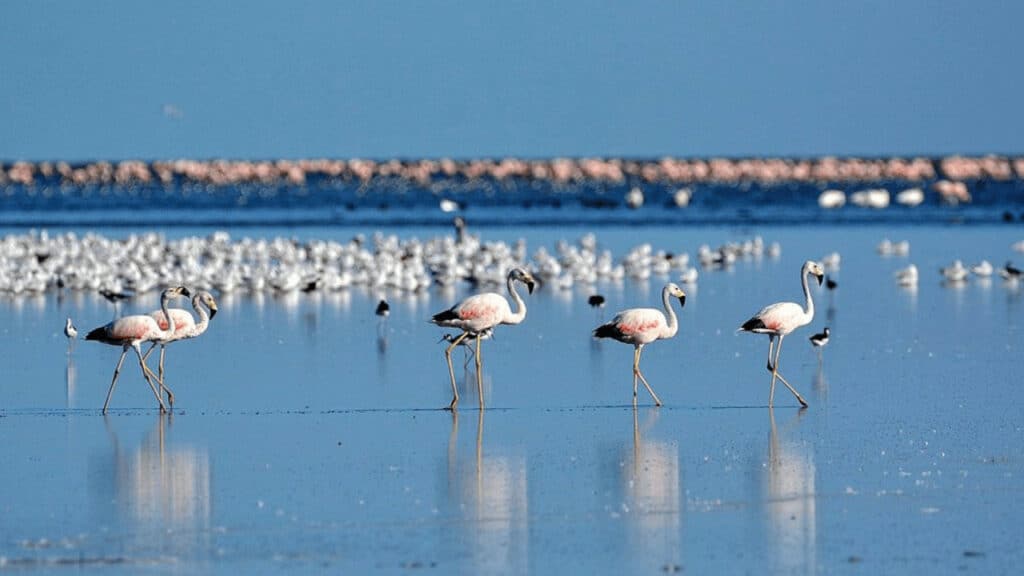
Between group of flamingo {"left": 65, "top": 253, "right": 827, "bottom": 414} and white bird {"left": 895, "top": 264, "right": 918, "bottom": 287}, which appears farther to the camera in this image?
white bird {"left": 895, "top": 264, "right": 918, "bottom": 287}

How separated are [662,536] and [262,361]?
7.04m

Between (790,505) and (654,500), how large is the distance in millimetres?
604

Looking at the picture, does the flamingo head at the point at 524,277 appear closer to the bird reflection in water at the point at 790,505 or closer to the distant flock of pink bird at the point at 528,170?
the bird reflection in water at the point at 790,505

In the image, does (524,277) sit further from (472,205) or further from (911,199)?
(472,205)

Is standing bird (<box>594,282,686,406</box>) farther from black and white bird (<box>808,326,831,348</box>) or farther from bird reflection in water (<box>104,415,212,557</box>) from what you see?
bird reflection in water (<box>104,415,212,557</box>)

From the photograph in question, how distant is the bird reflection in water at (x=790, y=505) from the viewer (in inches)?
310

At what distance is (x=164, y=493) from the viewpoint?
30.6 ft

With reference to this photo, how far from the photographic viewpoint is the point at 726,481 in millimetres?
9586

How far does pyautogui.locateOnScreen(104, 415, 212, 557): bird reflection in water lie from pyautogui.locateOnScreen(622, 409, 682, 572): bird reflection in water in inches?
70.3

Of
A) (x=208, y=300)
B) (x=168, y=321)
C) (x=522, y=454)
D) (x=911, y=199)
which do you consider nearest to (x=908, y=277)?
(x=208, y=300)

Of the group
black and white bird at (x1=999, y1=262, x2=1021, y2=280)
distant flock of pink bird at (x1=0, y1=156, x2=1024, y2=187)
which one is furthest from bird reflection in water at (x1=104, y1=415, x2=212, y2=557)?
distant flock of pink bird at (x1=0, y1=156, x2=1024, y2=187)

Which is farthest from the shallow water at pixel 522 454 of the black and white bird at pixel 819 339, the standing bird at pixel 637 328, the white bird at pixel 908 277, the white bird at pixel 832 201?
the white bird at pixel 832 201

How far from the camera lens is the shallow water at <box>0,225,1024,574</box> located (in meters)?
8.11

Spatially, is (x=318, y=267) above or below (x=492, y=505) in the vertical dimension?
above
